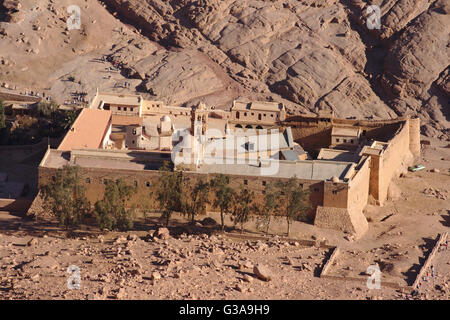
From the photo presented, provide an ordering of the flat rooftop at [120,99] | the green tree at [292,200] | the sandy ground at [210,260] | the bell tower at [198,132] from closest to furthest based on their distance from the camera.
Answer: the sandy ground at [210,260] → the green tree at [292,200] → the bell tower at [198,132] → the flat rooftop at [120,99]

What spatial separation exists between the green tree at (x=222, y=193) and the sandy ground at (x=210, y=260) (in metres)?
1.56

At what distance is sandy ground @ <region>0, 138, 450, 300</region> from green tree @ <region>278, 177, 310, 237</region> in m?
1.12

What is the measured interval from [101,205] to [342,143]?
27.1 m

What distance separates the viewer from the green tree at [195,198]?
71625 millimetres

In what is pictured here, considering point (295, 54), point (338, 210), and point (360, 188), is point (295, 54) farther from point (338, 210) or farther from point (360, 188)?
point (338, 210)

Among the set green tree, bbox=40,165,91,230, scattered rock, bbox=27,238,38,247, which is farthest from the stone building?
scattered rock, bbox=27,238,38,247

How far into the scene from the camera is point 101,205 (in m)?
68.9

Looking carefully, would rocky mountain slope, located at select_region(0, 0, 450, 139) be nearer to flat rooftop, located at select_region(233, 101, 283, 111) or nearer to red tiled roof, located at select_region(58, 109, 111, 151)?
flat rooftop, located at select_region(233, 101, 283, 111)

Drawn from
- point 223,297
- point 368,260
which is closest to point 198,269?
point 223,297

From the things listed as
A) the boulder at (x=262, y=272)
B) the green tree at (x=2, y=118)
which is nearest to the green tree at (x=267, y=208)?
the boulder at (x=262, y=272)

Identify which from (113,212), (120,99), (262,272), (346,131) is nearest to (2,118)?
(120,99)

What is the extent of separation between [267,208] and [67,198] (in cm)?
1457

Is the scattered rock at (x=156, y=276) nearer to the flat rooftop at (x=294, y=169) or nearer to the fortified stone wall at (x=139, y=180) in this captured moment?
the fortified stone wall at (x=139, y=180)

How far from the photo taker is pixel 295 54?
362ft
